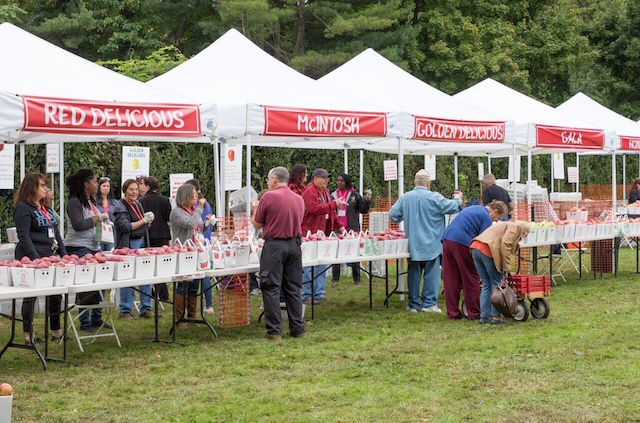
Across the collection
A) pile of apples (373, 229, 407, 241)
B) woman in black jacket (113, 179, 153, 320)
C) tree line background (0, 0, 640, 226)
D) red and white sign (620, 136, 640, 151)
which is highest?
tree line background (0, 0, 640, 226)

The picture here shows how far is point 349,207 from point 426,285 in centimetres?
335

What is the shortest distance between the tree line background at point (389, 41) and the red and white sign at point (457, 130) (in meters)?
6.45

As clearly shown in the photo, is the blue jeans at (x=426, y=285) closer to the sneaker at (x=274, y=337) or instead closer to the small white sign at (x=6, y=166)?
the sneaker at (x=274, y=337)

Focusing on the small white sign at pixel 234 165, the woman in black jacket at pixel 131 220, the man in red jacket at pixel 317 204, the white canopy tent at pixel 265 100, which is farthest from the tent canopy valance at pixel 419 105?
the woman in black jacket at pixel 131 220

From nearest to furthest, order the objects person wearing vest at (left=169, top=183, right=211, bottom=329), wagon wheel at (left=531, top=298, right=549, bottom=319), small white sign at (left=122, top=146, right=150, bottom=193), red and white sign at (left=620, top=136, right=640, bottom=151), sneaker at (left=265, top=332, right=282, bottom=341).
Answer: sneaker at (left=265, top=332, right=282, bottom=341)
person wearing vest at (left=169, top=183, right=211, bottom=329)
wagon wheel at (left=531, top=298, right=549, bottom=319)
small white sign at (left=122, top=146, right=150, bottom=193)
red and white sign at (left=620, top=136, right=640, bottom=151)

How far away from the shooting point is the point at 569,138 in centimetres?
1619

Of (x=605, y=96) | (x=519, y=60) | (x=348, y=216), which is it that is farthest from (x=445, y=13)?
(x=348, y=216)

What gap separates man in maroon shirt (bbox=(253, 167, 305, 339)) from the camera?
10344 millimetres

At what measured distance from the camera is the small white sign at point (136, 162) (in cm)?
1538

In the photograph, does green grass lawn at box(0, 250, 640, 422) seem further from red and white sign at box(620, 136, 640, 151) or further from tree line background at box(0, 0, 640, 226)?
tree line background at box(0, 0, 640, 226)

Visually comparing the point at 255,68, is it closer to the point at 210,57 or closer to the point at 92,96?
the point at 210,57

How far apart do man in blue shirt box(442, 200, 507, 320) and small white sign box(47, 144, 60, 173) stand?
5450 millimetres

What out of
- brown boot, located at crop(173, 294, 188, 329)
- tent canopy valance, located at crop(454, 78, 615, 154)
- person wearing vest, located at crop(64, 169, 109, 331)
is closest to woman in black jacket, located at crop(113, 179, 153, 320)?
brown boot, located at crop(173, 294, 188, 329)

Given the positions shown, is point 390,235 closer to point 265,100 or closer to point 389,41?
point 265,100
